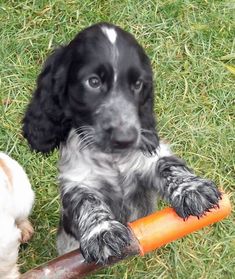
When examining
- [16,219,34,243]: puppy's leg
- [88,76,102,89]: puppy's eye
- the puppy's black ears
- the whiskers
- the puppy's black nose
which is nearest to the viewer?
the puppy's black nose

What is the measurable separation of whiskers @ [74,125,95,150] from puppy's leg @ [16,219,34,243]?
1.10 meters

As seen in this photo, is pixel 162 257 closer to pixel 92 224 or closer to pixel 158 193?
pixel 158 193

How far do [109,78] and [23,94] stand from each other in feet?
6.72

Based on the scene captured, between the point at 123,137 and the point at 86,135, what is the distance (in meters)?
0.36

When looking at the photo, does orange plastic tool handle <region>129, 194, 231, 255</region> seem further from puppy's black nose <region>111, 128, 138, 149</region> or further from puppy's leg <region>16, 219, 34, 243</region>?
puppy's leg <region>16, 219, 34, 243</region>

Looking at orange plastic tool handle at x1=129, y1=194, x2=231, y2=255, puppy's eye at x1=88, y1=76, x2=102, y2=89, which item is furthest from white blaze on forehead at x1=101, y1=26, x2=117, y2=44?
orange plastic tool handle at x1=129, y1=194, x2=231, y2=255

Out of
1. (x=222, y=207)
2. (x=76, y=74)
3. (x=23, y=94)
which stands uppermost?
(x=76, y=74)

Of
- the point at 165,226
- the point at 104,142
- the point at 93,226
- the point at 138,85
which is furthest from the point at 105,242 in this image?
the point at 138,85

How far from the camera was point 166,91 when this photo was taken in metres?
5.46

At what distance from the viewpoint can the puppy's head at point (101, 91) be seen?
347cm

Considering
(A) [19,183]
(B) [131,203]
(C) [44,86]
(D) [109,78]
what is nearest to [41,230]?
(A) [19,183]

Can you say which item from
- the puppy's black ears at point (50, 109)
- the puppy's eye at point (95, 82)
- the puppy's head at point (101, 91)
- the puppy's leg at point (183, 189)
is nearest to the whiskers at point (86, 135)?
the puppy's head at point (101, 91)

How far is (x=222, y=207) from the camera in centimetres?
362

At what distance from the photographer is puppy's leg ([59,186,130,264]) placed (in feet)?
11.3
